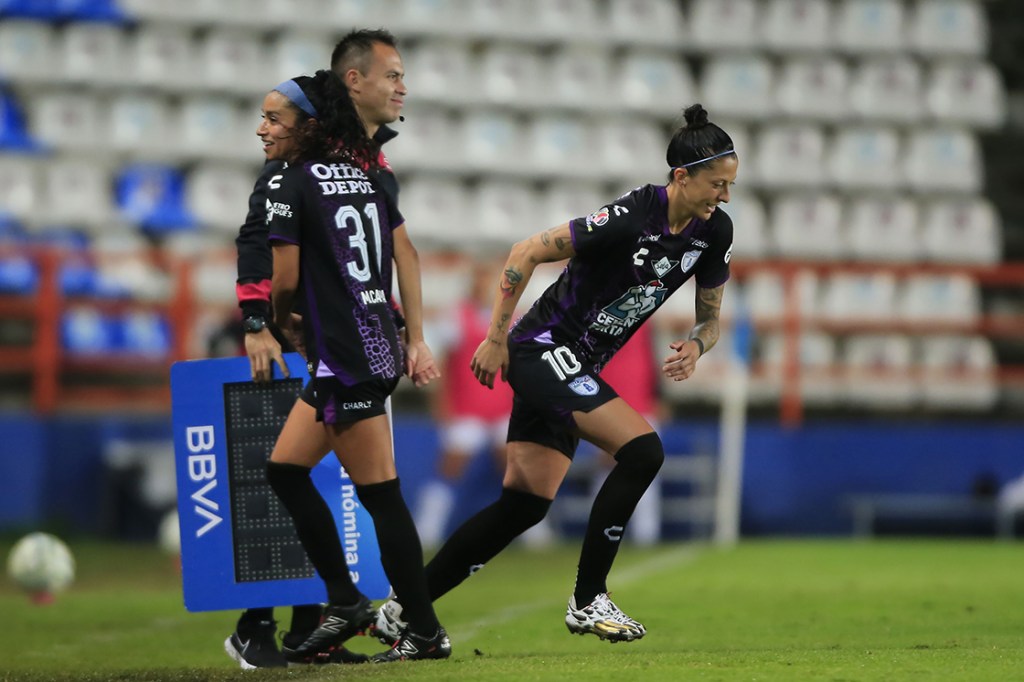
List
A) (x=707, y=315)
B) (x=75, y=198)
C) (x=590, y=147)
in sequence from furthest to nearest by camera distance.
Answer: (x=590, y=147)
(x=75, y=198)
(x=707, y=315)

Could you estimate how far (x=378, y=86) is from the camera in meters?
5.29

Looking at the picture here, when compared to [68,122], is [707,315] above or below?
below

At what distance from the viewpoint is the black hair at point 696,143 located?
5.36m

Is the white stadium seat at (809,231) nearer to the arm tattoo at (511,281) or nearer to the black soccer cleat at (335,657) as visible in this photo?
the arm tattoo at (511,281)

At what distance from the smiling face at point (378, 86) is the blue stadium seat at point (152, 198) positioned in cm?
931

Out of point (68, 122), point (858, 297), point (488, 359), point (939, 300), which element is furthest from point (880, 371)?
point (488, 359)

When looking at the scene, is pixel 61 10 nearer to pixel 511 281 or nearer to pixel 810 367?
pixel 810 367

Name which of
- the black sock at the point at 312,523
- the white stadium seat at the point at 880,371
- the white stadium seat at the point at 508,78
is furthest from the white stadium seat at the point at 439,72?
the black sock at the point at 312,523

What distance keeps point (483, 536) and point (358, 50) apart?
1.74 metres

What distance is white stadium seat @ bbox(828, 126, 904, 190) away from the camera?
14836mm

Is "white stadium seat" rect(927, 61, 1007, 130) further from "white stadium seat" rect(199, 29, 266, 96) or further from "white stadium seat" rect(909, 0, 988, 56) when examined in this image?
"white stadium seat" rect(199, 29, 266, 96)

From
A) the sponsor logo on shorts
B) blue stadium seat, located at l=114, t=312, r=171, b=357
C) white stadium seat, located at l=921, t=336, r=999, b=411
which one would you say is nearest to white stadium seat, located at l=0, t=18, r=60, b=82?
blue stadium seat, located at l=114, t=312, r=171, b=357

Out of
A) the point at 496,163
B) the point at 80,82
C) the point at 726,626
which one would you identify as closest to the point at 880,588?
the point at 726,626

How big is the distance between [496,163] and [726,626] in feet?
28.3
